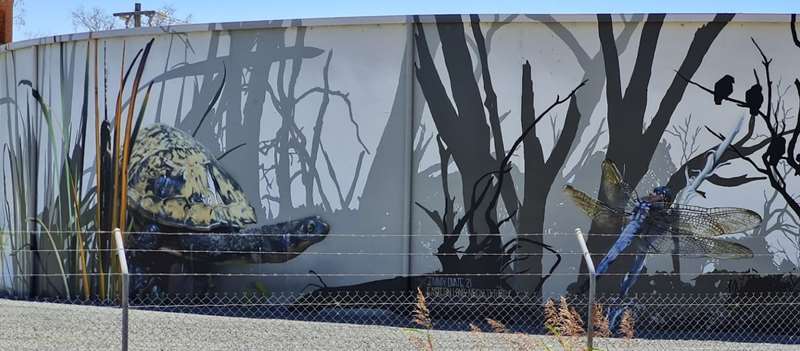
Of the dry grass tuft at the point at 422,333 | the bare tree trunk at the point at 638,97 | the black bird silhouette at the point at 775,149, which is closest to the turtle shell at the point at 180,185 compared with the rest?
the dry grass tuft at the point at 422,333

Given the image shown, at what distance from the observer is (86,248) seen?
488 inches

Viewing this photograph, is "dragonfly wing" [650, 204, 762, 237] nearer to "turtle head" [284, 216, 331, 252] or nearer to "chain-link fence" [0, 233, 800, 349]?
"chain-link fence" [0, 233, 800, 349]

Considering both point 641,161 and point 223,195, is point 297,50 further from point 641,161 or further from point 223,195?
point 641,161

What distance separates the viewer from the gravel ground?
905 cm

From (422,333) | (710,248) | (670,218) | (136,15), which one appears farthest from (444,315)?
(136,15)

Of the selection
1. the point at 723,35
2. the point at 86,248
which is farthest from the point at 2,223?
the point at 723,35

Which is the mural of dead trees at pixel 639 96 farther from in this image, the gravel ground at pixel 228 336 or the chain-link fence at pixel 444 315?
the gravel ground at pixel 228 336

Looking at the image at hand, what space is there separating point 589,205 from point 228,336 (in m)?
4.43

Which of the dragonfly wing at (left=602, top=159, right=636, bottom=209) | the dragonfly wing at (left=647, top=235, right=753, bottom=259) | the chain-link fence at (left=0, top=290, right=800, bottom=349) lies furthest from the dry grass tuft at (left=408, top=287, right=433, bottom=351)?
the dragonfly wing at (left=647, top=235, right=753, bottom=259)

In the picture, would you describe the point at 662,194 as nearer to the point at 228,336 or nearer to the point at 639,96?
the point at 639,96

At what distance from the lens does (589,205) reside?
11.1m

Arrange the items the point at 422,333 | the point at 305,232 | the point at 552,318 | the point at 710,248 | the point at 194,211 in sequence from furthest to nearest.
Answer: the point at 194,211 → the point at 305,232 → the point at 710,248 → the point at 422,333 → the point at 552,318

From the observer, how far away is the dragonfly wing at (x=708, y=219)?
36.1 ft

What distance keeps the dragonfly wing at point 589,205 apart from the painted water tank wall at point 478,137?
2.9 inches
